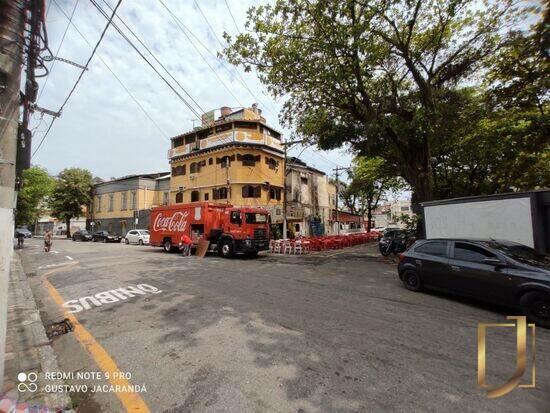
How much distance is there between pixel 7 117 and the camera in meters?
3.23

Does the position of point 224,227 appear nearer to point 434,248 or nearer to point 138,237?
point 434,248

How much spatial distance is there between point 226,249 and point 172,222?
491cm

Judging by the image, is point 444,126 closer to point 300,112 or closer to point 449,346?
point 300,112

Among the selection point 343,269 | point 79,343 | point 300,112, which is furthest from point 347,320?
point 300,112

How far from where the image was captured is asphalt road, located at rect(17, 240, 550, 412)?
314 cm

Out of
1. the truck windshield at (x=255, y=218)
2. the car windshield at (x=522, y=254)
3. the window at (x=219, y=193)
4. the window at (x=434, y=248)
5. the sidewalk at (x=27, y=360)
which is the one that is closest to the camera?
the sidewalk at (x=27, y=360)

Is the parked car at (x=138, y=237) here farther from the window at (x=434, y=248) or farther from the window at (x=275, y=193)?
the window at (x=434, y=248)

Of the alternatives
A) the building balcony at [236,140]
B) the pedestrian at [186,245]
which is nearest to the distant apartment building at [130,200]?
the building balcony at [236,140]

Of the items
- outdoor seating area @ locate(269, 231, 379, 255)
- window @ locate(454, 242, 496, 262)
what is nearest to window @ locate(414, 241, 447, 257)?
window @ locate(454, 242, 496, 262)

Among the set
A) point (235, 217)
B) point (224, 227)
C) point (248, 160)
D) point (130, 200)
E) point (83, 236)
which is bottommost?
point (83, 236)

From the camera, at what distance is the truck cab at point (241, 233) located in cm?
1616

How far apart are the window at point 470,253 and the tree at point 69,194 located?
4883 centimetres

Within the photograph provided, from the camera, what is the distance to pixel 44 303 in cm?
733
